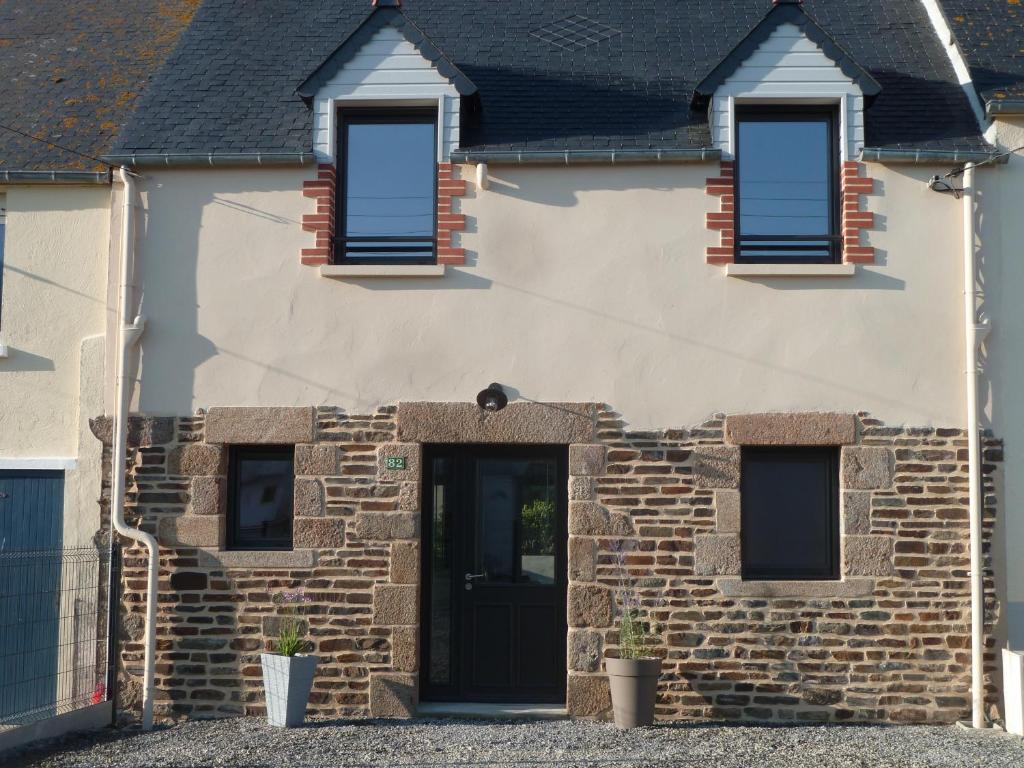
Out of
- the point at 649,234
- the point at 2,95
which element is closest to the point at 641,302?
the point at 649,234

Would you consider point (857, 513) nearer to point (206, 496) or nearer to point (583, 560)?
point (583, 560)

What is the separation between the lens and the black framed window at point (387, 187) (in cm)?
907

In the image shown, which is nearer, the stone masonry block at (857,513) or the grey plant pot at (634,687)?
the grey plant pot at (634,687)

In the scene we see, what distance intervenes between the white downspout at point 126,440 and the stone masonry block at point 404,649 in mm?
1831

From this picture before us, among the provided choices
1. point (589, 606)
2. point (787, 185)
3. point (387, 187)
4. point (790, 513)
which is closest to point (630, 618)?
point (589, 606)

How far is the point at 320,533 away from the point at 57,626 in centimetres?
218

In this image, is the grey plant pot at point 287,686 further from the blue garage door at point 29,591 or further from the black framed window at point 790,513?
the black framed window at point 790,513

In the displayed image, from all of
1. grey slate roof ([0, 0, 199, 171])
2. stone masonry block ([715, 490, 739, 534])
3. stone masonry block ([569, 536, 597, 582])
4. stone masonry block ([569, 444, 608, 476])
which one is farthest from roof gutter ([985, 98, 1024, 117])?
grey slate roof ([0, 0, 199, 171])

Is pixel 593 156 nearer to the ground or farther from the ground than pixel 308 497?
farther from the ground

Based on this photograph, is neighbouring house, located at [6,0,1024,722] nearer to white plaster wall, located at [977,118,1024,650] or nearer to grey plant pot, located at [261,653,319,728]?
white plaster wall, located at [977,118,1024,650]

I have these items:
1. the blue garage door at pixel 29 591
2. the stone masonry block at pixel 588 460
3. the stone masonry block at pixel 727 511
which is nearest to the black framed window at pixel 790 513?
the stone masonry block at pixel 727 511

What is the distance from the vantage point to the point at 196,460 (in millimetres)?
8758

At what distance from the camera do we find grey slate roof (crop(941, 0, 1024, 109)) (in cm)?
902

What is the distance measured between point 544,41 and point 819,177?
2.86 m
